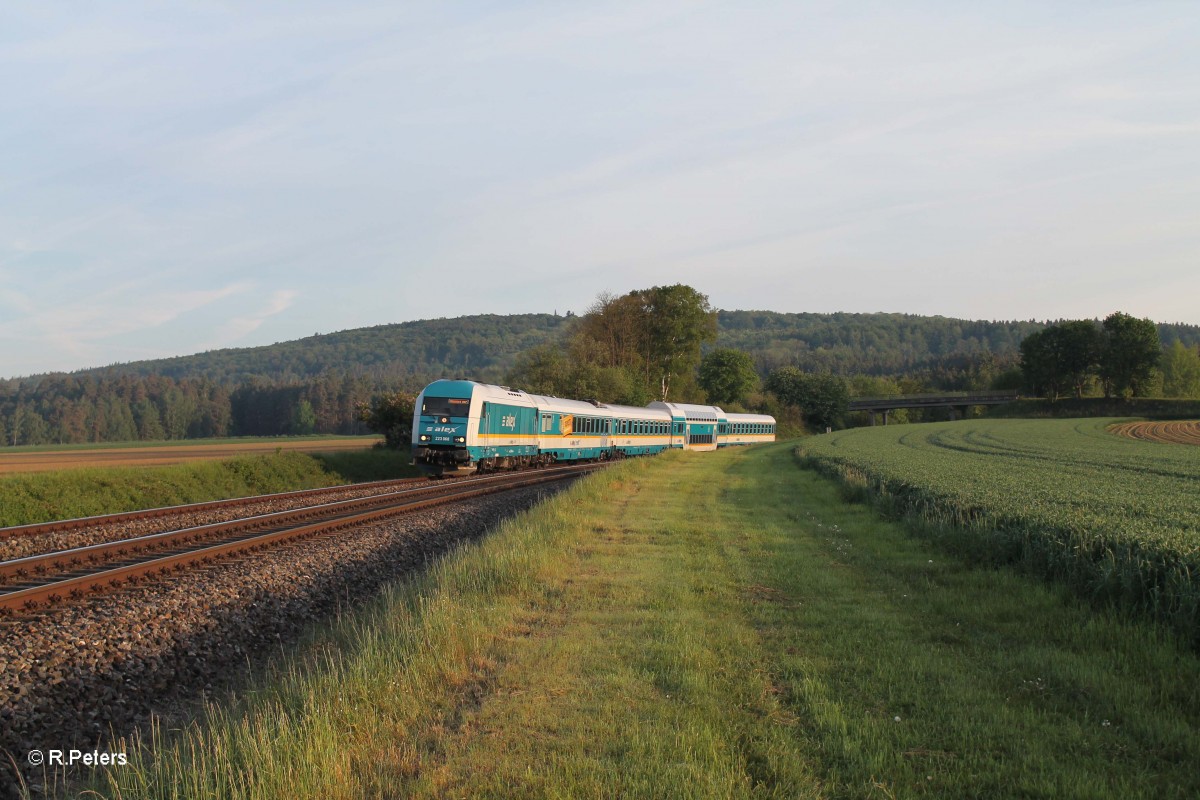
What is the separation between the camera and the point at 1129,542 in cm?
823

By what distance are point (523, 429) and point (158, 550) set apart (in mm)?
20755

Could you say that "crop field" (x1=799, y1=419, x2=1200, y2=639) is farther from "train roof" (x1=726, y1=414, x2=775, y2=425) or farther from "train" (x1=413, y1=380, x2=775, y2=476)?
"train roof" (x1=726, y1=414, x2=775, y2=425)

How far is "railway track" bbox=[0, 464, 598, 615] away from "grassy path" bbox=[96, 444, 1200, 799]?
351 cm

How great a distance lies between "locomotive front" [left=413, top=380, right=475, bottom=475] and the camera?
27.6 metres

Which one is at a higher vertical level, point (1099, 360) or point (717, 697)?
point (1099, 360)

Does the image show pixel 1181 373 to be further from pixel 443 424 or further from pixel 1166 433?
pixel 443 424

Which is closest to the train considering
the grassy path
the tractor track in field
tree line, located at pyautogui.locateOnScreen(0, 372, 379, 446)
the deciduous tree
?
the grassy path

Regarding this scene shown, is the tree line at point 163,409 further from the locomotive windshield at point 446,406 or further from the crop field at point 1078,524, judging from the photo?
the crop field at point 1078,524

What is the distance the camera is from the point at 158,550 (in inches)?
507

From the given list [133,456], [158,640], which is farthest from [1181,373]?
[158,640]

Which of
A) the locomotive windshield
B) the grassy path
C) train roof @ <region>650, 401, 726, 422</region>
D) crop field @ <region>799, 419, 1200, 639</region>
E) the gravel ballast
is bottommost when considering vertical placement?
the gravel ballast

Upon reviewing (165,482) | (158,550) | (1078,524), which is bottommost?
(158,550)

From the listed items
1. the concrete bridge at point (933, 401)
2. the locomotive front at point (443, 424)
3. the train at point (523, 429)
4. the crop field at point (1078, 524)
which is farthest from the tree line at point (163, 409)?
the crop field at point (1078, 524)

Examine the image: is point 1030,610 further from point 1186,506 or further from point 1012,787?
point 1186,506
